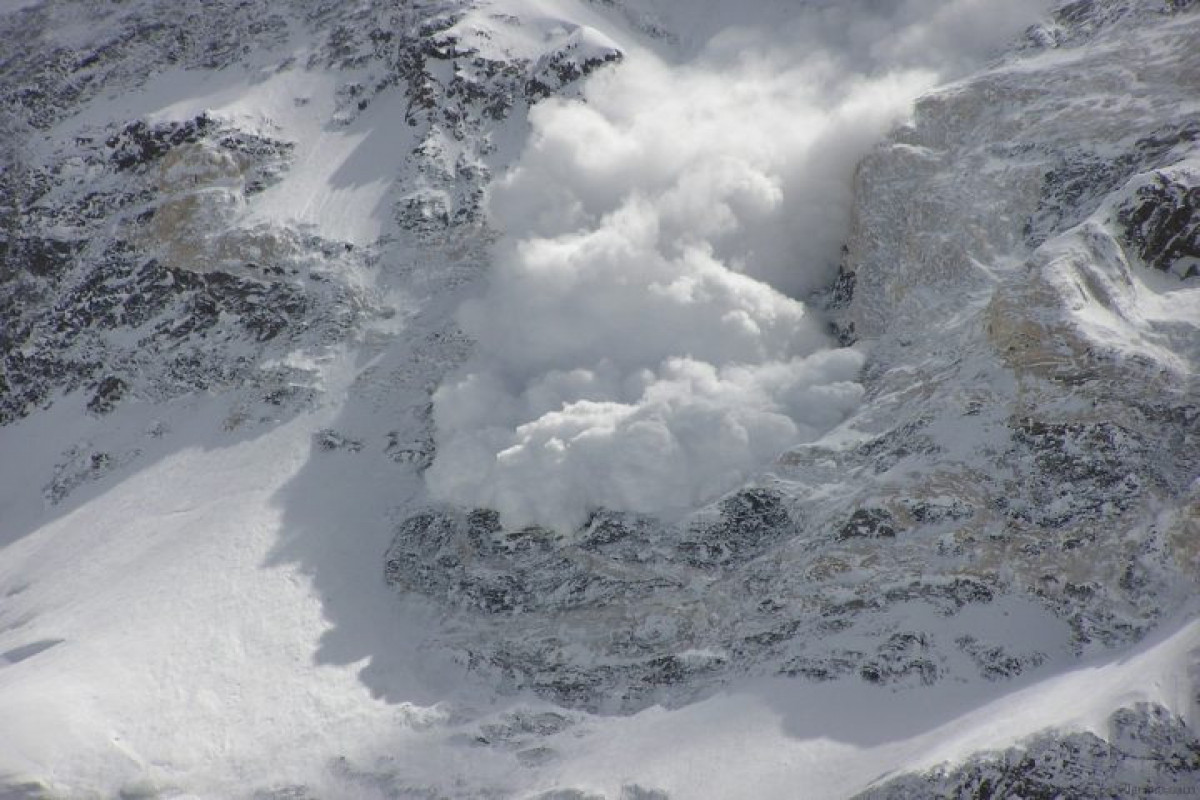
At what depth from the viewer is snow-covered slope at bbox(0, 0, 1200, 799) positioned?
67.8m

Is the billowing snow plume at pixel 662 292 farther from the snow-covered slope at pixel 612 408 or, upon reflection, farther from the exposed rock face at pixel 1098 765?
the exposed rock face at pixel 1098 765

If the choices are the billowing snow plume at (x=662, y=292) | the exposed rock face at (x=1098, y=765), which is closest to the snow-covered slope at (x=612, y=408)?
the exposed rock face at (x=1098, y=765)

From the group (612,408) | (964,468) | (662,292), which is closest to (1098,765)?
(964,468)

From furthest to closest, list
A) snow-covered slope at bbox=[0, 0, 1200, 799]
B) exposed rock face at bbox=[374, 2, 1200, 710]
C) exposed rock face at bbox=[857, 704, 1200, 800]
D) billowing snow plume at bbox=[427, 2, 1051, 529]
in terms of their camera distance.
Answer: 1. billowing snow plume at bbox=[427, 2, 1051, 529]
2. snow-covered slope at bbox=[0, 0, 1200, 799]
3. exposed rock face at bbox=[374, 2, 1200, 710]
4. exposed rock face at bbox=[857, 704, 1200, 800]

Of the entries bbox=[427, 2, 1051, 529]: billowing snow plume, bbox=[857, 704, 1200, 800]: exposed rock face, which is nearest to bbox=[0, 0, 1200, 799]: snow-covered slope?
bbox=[857, 704, 1200, 800]: exposed rock face

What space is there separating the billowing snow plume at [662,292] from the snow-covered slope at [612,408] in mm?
431

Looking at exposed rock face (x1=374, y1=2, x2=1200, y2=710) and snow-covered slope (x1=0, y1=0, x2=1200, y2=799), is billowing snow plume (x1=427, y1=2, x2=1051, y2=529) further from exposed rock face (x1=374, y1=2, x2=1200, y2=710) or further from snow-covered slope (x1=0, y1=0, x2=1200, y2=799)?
exposed rock face (x1=374, y1=2, x2=1200, y2=710)

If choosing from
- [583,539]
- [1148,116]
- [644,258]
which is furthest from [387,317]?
[1148,116]

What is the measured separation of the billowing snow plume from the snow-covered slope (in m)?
0.43

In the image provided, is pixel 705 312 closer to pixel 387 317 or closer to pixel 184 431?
pixel 387 317

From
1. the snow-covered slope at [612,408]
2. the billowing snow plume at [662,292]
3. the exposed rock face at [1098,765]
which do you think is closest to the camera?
the exposed rock face at [1098,765]

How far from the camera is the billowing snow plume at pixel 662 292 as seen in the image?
84875 millimetres

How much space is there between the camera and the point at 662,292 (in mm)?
93562

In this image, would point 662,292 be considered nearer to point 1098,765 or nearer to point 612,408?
point 612,408
